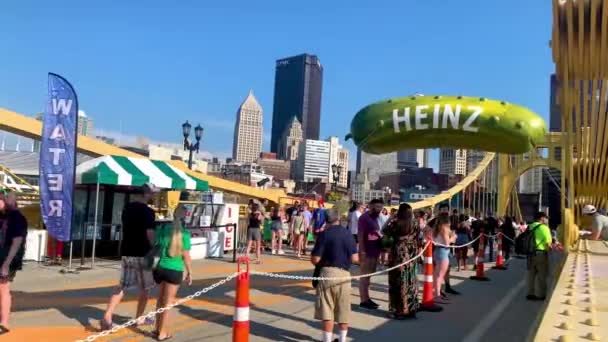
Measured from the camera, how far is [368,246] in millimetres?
8250

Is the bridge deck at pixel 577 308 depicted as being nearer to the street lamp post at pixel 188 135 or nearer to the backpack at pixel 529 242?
the backpack at pixel 529 242

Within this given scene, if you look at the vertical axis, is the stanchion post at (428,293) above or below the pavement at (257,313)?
above

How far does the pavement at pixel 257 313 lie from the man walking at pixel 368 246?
246 mm

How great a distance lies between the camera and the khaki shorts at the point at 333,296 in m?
5.80

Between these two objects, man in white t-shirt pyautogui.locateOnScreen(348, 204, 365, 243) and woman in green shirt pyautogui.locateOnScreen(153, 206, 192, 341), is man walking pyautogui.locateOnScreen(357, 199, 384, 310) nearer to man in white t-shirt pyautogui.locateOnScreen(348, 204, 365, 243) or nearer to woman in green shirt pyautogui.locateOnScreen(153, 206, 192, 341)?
woman in green shirt pyautogui.locateOnScreen(153, 206, 192, 341)

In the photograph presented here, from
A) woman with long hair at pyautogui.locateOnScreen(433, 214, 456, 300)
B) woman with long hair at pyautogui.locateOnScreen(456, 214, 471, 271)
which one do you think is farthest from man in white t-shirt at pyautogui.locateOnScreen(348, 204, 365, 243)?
woman with long hair at pyautogui.locateOnScreen(433, 214, 456, 300)

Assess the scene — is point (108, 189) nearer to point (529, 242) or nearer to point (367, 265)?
point (367, 265)

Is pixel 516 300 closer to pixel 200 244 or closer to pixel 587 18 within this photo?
pixel 200 244

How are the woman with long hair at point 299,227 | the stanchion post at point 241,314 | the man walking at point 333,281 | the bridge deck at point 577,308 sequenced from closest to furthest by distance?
the bridge deck at point 577,308 → the stanchion post at point 241,314 → the man walking at point 333,281 → the woman with long hair at point 299,227

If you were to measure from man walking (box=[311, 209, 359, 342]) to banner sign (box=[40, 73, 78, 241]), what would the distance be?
641 centimetres

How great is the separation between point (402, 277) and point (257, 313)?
6.74 feet

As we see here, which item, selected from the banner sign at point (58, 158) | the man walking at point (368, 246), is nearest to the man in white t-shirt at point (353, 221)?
the man walking at point (368, 246)

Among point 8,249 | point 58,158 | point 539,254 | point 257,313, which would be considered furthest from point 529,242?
point 58,158

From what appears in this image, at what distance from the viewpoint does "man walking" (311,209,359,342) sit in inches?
227
